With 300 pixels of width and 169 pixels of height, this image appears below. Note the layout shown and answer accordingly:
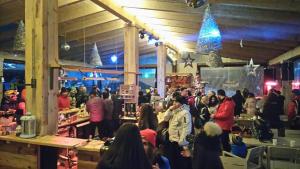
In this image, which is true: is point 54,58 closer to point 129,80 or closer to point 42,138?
point 42,138

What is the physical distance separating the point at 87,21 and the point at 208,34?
4551mm

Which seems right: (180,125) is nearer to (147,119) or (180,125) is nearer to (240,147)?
(147,119)

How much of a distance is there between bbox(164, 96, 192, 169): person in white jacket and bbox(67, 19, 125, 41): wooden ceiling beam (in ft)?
15.0

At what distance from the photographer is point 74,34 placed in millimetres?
9805

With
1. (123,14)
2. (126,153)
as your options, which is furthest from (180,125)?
(123,14)

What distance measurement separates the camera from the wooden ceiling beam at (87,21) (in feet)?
25.9

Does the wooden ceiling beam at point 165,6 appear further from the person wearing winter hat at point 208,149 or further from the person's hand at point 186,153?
the person wearing winter hat at point 208,149

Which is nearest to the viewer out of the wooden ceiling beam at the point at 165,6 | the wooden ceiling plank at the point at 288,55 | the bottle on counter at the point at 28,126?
the bottle on counter at the point at 28,126

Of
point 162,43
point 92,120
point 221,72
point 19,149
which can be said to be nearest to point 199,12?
point 92,120

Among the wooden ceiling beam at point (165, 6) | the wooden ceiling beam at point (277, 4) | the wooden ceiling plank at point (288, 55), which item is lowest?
the wooden ceiling plank at point (288, 55)

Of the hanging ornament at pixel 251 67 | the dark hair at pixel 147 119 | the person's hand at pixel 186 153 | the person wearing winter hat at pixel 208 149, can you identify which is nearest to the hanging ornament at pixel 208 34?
the dark hair at pixel 147 119

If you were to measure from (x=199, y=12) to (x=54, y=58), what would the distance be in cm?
312

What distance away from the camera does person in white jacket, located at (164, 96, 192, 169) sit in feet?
14.7

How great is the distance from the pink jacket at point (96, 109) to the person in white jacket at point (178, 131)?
2.66 meters
